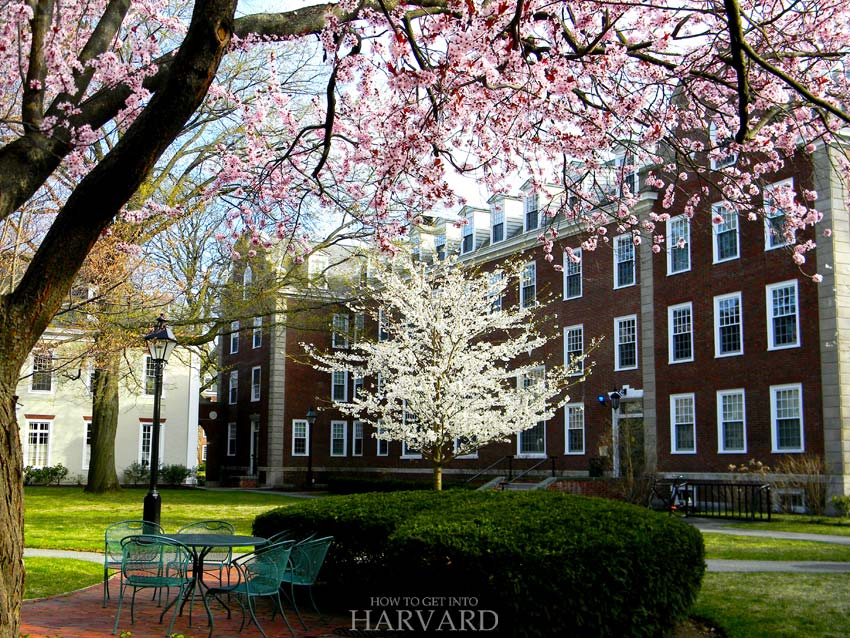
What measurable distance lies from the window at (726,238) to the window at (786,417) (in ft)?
14.2

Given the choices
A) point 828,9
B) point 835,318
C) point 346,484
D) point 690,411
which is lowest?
point 346,484

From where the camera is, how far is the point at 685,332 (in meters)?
27.2

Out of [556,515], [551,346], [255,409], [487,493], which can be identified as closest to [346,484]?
[551,346]

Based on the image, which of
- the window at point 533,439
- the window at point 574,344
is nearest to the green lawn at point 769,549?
the window at point 574,344

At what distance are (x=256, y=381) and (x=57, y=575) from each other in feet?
117

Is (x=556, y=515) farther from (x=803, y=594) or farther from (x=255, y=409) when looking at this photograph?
(x=255, y=409)

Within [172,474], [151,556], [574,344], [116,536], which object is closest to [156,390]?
[116,536]

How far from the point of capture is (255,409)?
4591 centimetres

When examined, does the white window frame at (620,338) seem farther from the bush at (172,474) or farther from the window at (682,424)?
the bush at (172,474)

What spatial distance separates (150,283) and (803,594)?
16.2 metres

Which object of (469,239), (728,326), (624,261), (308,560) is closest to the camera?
(308,560)

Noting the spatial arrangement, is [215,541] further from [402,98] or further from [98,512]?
[98,512]

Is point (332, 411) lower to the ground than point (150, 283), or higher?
lower

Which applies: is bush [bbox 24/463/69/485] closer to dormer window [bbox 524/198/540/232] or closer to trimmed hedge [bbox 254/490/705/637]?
dormer window [bbox 524/198/540/232]
